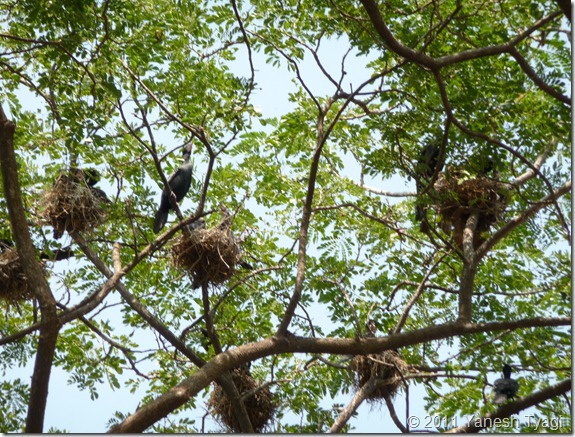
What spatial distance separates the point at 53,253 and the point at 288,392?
2613mm

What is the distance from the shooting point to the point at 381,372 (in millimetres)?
6855

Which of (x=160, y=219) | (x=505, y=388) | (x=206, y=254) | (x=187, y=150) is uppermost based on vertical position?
(x=187, y=150)

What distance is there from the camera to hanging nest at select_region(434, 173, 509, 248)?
Answer: 678 cm

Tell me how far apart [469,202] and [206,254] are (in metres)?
2.43

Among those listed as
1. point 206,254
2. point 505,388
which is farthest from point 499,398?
point 206,254

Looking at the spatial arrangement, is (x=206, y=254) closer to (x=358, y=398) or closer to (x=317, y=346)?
(x=317, y=346)

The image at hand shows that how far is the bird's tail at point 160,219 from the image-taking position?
7426 mm

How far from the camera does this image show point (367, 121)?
21.6 feet

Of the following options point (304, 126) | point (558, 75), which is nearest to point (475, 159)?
point (558, 75)

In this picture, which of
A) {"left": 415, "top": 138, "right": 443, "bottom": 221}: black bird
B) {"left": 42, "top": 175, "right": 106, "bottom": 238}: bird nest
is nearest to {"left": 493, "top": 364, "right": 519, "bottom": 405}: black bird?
{"left": 415, "top": 138, "right": 443, "bottom": 221}: black bird

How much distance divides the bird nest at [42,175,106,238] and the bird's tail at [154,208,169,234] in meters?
0.67

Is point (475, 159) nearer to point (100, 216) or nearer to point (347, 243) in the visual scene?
point (347, 243)

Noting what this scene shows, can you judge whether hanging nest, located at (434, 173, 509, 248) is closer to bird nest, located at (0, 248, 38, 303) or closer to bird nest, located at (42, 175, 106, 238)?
bird nest, located at (42, 175, 106, 238)

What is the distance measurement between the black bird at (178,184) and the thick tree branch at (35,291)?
2.67 m
